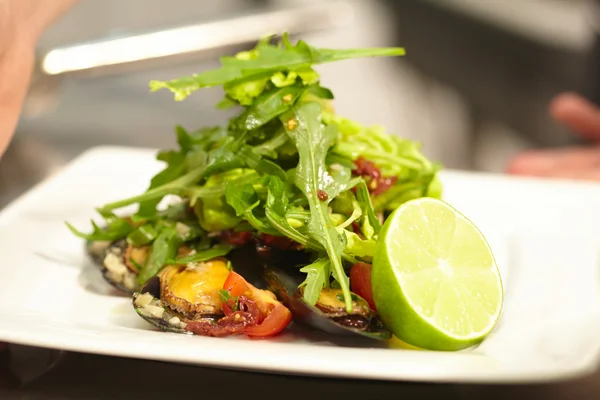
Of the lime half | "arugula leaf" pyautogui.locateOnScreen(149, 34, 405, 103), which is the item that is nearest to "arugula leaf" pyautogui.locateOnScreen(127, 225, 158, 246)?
"arugula leaf" pyautogui.locateOnScreen(149, 34, 405, 103)

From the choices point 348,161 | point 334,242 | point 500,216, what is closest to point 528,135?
point 500,216

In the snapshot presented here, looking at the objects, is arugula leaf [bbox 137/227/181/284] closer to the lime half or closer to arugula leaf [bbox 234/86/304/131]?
arugula leaf [bbox 234/86/304/131]

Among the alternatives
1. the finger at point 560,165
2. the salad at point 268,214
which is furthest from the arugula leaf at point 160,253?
the finger at point 560,165

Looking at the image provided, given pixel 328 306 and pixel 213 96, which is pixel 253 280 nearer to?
pixel 328 306

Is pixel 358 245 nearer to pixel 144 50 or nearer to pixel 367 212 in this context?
pixel 367 212

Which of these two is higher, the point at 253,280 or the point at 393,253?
the point at 393,253

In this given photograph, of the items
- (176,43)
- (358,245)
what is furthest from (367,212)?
(176,43)
